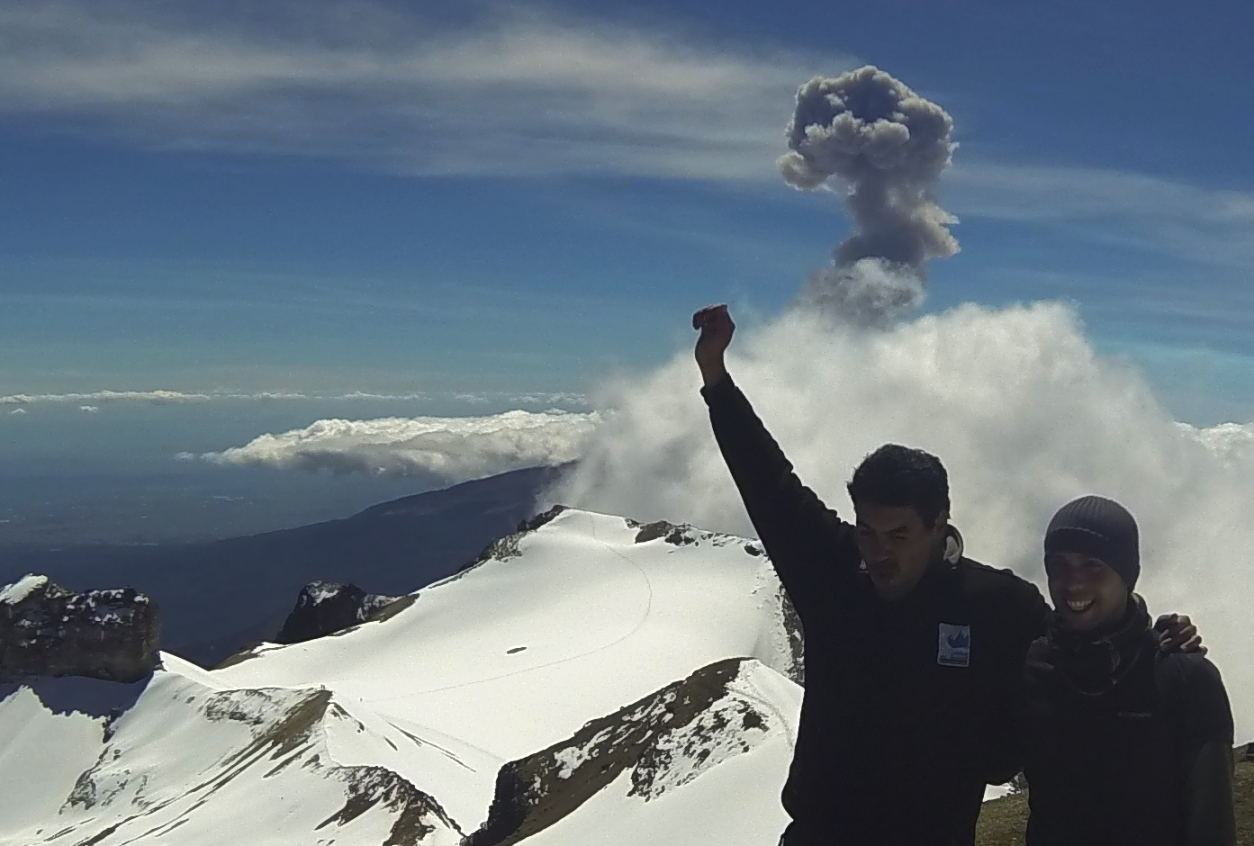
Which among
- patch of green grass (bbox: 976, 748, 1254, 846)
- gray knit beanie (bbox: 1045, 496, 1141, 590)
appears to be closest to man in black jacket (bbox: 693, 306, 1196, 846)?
gray knit beanie (bbox: 1045, 496, 1141, 590)

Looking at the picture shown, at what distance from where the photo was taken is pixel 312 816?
60500mm

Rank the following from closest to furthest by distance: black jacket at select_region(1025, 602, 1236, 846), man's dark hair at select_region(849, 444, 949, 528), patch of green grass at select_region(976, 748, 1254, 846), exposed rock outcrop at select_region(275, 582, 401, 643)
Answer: black jacket at select_region(1025, 602, 1236, 846), man's dark hair at select_region(849, 444, 949, 528), patch of green grass at select_region(976, 748, 1254, 846), exposed rock outcrop at select_region(275, 582, 401, 643)

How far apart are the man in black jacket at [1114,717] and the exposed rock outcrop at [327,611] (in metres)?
139

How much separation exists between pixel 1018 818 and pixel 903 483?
19.8m

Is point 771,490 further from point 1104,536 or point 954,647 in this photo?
point 1104,536

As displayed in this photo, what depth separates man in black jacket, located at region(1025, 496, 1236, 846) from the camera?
670 cm

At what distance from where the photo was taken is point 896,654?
7184 millimetres

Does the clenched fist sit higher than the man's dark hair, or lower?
higher

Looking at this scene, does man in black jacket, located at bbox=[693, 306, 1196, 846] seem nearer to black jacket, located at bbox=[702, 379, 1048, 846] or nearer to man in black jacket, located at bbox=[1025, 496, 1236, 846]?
black jacket, located at bbox=[702, 379, 1048, 846]

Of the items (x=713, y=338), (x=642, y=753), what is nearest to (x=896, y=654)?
(x=713, y=338)

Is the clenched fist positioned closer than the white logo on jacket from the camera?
No

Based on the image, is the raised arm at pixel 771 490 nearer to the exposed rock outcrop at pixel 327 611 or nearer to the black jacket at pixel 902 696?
the black jacket at pixel 902 696

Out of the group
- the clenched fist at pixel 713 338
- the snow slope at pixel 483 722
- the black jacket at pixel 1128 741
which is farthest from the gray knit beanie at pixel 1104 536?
the snow slope at pixel 483 722

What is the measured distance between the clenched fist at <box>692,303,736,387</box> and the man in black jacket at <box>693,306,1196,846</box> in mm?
14
